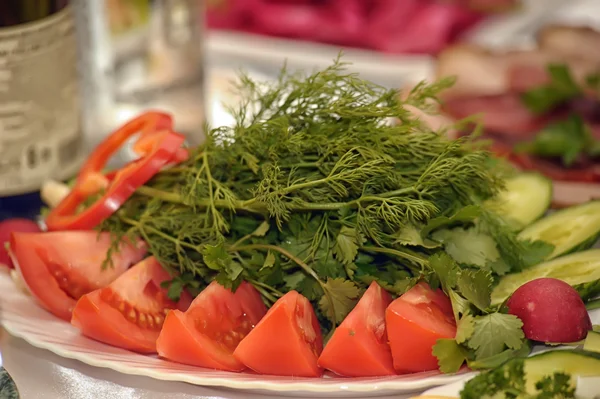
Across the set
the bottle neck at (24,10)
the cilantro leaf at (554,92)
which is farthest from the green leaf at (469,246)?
the cilantro leaf at (554,92)

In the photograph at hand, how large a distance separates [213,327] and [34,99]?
576 millimetres

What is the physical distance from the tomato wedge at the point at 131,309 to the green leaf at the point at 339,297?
0.20 meters

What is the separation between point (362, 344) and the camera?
3.36 ft

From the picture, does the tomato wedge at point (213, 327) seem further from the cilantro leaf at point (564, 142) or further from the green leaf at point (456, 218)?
the cilantro leaf at point (564, 142)

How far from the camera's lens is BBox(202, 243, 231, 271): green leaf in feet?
3.56

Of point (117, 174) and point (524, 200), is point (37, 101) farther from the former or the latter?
point (524, 200)

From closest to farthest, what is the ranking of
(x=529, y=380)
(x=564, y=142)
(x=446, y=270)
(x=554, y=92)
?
1. (x=529, y=380)
2. (x=446, y=270)
3. (x=564, y=142)
4. (x=554, y=92)

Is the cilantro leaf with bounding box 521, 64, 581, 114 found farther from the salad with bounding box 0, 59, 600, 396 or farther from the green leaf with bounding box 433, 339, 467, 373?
the green leaf with bounding box 433, 339, 467, 373

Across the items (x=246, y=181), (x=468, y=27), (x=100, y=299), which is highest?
(x=246, y=181)

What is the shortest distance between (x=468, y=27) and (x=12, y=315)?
1.85m

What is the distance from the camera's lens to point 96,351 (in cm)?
112

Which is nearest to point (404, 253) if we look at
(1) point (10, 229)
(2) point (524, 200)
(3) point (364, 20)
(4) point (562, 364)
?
(4) point (562, 364)

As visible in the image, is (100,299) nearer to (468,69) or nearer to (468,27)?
(468,69)

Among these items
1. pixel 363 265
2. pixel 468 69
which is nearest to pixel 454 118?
pixel 468 69
